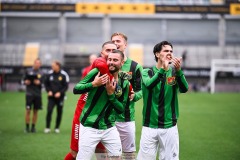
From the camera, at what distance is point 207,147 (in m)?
13.1

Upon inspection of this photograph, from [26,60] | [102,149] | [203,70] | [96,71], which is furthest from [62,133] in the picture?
[26,60]

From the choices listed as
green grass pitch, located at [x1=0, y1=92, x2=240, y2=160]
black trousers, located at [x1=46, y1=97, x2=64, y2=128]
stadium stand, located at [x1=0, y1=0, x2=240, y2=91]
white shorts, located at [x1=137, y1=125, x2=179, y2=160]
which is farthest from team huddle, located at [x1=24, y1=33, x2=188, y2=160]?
stadium stand, located at [x1=0, y1=0, x2=240, y2=91]

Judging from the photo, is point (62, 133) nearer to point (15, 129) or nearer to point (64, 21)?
point (15, 129)

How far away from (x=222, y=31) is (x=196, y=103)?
16.2m

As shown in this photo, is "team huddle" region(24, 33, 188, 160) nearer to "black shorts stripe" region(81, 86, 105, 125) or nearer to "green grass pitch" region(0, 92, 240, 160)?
"black shorts stripe" region(81, 86, 105, 125)

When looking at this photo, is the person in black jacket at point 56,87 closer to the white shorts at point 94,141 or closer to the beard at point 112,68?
the white shorts at point 94,141

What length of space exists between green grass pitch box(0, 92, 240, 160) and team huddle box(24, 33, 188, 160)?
3.97 m

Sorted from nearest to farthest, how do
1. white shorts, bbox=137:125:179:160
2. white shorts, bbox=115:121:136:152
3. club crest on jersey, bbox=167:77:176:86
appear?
white shorts, bbox=137:125:179:160 < club crest on jersey, bbox=167:77:176:86 < white shorts, bbox=115:121:136:152

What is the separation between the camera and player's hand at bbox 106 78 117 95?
707 centimetres

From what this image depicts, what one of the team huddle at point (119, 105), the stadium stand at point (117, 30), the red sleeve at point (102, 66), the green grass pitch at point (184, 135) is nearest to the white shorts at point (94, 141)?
the team huddle at point (119, 105)

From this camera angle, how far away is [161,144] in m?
7.66

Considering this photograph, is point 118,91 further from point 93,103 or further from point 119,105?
point 93,103

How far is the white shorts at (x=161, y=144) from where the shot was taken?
7.61 meters

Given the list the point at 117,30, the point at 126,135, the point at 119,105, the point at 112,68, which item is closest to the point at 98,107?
the point at 119,105
